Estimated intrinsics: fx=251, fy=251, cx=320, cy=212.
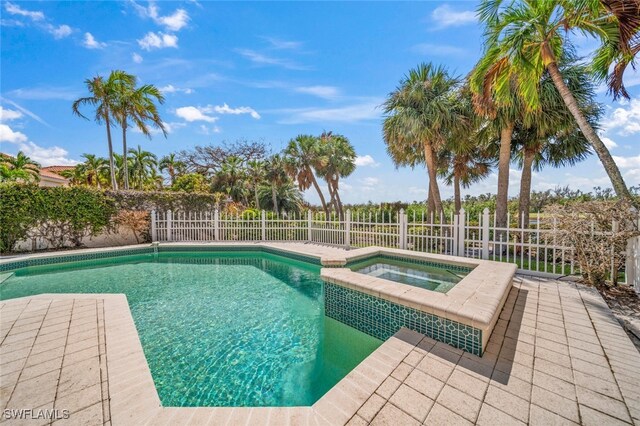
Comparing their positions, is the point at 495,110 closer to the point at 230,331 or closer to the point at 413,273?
the point at 413,273

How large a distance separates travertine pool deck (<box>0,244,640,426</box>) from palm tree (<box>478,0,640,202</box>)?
4.23 meters

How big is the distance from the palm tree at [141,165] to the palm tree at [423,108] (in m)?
26.0

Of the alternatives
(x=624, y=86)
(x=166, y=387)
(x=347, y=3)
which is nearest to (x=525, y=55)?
(x=624, y=86)

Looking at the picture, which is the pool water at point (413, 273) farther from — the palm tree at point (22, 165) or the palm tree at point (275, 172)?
the palm tree at point (22, 165)

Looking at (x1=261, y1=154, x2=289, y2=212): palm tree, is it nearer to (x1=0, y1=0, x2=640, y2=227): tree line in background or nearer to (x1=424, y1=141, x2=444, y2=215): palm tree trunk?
(x1=0, y1=0, x2=640, y2=227): tree line in background

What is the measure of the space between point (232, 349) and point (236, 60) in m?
10.1

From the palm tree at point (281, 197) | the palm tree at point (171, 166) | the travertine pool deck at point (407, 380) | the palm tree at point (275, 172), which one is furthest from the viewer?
the palm tree at point (171, 166)

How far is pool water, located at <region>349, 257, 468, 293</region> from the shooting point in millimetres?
4395

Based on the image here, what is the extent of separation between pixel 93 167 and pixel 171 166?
694cm

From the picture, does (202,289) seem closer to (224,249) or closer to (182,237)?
(224,249)

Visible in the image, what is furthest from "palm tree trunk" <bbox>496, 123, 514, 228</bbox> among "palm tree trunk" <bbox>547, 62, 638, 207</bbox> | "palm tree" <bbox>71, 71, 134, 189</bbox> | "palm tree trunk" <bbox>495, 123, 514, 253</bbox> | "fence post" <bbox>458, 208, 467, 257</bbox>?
"palm tree" <bbox>71, 71, 134, 189</bbox>

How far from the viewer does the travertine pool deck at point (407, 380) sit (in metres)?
1.67

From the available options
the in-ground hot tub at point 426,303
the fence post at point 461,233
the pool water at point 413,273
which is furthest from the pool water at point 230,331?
the fence post at point 461,233

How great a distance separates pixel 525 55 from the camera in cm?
553
